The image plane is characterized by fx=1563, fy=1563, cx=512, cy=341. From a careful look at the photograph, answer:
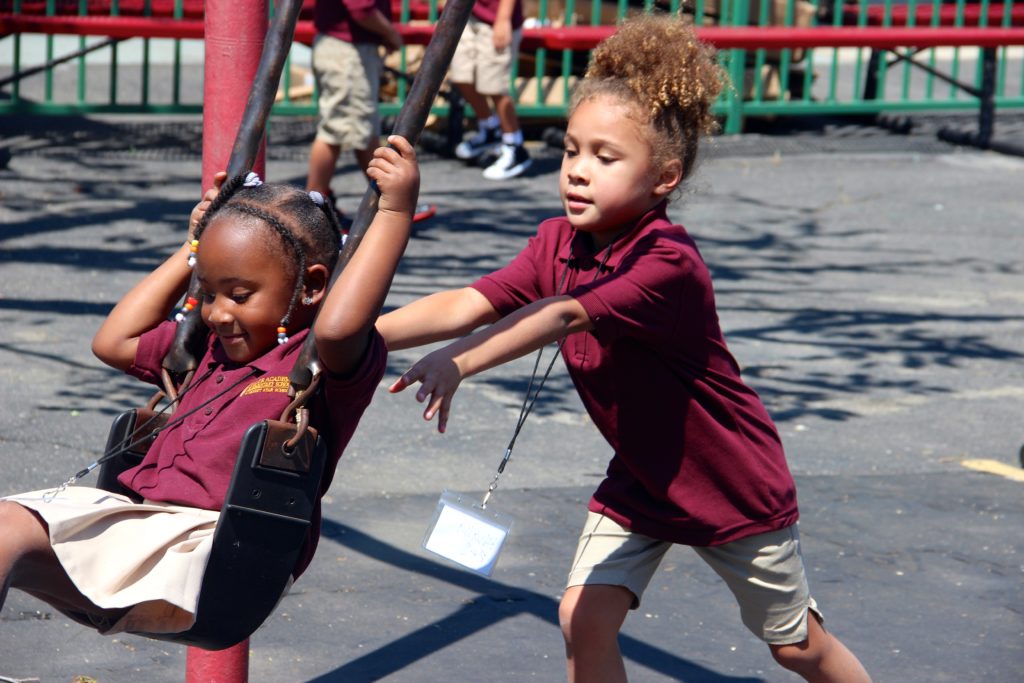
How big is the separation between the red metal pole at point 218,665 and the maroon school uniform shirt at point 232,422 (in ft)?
1.82

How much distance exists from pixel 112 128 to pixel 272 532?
33.4 ft

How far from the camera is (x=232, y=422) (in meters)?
2.84

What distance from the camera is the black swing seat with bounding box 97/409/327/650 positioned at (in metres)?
2.60

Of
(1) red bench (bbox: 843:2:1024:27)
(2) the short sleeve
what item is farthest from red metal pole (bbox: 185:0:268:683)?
(1) red bench (bbox: 843:2:1024:27)

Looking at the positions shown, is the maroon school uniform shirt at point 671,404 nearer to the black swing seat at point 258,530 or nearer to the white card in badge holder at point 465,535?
the white card in badge holder at point 465,535

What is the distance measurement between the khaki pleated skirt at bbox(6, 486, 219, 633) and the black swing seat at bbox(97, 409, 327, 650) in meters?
0.04

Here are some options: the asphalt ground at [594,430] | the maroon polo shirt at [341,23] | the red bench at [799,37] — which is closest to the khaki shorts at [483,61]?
the red bench at [799,37]

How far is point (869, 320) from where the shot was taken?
25.8 ft

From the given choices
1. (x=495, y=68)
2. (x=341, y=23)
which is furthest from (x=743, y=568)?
(x=495, y=68)

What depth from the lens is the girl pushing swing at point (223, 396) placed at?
8.60 ft

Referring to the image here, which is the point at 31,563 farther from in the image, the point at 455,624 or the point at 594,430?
the point at 594,430

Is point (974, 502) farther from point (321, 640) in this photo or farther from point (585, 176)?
point (585, 176)

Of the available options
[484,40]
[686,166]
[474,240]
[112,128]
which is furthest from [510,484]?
[112,128]

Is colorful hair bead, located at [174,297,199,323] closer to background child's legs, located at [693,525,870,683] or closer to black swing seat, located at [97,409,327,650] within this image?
black swing seat, located at [97,409,327,650]
